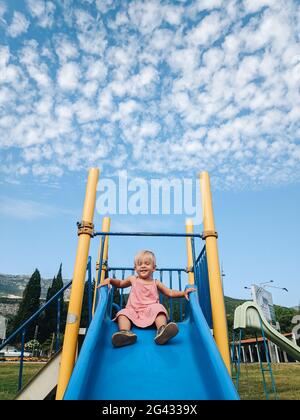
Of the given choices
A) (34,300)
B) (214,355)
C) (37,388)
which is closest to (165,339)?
(214,355)

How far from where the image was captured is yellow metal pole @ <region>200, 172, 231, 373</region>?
3.01 meters

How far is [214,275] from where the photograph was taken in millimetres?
3291

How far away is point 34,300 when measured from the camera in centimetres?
4200

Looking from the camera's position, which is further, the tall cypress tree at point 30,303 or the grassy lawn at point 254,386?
the tall cypress tree at point 30,303

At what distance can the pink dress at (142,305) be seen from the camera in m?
3.19

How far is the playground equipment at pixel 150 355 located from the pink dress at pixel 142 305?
13 cm

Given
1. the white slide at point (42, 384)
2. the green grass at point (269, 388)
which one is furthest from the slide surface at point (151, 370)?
the green grass at point (269, 388)

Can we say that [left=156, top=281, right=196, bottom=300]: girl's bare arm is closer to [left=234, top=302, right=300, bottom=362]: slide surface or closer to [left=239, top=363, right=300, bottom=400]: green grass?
[left=234, top=302, right=300, bottom=362]: slide surface

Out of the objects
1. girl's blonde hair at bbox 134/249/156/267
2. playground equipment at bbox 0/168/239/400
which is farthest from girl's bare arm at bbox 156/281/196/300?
girl's blonde hair at bbox 134/249/156/267

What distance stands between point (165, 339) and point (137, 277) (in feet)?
3.55

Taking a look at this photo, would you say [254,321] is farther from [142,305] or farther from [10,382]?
[10,382]

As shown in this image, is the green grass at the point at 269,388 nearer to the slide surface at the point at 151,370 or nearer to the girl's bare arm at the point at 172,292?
the girl's bare arm at the point at 172,292

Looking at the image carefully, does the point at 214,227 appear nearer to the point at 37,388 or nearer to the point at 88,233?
the point at 88,233

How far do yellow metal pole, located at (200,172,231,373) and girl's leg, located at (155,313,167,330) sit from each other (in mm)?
500
